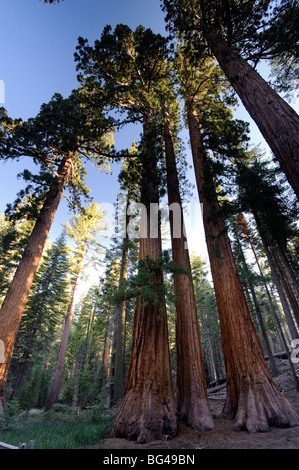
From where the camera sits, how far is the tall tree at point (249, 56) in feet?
11.1

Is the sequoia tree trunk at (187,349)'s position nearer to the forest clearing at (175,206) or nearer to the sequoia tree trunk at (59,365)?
the forest clearing at (175,206)

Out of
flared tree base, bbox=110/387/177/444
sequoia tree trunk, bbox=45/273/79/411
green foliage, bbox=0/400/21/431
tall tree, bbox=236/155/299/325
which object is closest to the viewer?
flared tree base, bbox=110/387/177/444

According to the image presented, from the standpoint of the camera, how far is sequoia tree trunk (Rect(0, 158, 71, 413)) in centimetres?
623

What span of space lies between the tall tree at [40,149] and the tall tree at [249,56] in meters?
4.61

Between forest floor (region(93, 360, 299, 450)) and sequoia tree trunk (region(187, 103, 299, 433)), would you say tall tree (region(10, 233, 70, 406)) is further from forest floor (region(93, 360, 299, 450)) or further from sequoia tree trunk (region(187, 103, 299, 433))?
sequoia tree trunk (region(187, 103, 299, 433))

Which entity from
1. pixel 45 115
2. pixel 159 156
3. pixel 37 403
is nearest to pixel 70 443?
pixel 159 156

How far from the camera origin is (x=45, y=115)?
8250mm

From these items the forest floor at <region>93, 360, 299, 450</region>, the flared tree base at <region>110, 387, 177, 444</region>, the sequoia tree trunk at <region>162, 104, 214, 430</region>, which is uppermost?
the sequoia tree trunk at <region>162, 104, 214, 430</region>

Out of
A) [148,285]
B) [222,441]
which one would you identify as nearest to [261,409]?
[222,441]

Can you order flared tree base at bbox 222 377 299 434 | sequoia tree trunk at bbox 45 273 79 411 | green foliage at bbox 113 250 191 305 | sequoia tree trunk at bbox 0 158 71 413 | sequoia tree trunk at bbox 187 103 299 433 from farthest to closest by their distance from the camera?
sequoia tree trunk at bbox 45 273 79 411 → sequoia tree trunk at bbox 0 158 71 413 → green foliage at bbox 113 250 191 305 → sequoia tree trunk at bbox 187 103 299 433 → flared tree base at bbox 222 377 299 434

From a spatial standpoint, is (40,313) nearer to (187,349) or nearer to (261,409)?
(187,349)

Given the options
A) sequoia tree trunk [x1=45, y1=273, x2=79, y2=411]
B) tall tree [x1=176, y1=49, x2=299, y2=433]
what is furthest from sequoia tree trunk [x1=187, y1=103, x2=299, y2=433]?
sequoia tree trunk [x1=45, y1=273, x2=79, y2=411]

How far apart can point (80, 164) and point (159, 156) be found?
546 centimetres
